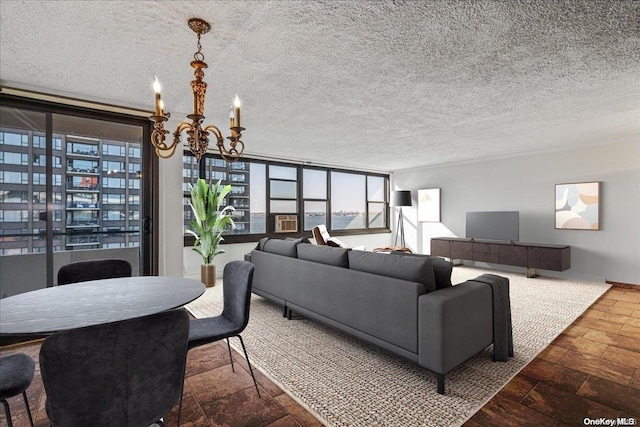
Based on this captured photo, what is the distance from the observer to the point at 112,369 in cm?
104

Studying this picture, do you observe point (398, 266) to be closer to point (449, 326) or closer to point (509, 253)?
point (449, 326)

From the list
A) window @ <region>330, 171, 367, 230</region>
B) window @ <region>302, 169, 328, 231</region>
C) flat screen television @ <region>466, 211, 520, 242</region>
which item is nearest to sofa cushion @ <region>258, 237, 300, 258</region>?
window @ <region>302, 169, 328, 231</region>

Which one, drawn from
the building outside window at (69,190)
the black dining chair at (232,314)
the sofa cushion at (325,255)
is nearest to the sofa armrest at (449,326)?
the sofa cushion at (325,255)

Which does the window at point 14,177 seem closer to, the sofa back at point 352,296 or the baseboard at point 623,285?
the sofa back at point 352,296

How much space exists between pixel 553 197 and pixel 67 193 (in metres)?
7.35

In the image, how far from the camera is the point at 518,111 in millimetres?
3469

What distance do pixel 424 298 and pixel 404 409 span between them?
27.0 inches

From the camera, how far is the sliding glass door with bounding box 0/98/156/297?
307 centimetres

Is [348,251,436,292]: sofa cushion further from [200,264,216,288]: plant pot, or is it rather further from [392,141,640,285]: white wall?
[392,141,640,285]: white wall

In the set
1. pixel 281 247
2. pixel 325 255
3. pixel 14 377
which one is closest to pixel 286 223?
pixel 281 247

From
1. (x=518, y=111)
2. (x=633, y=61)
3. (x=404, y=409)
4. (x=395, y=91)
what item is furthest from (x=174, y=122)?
(x=633, y=61)

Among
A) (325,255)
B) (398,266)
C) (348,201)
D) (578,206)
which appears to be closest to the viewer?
(398,266)

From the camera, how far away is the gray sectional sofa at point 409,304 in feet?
6.67

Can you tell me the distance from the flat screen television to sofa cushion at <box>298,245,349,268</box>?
14.3ft
